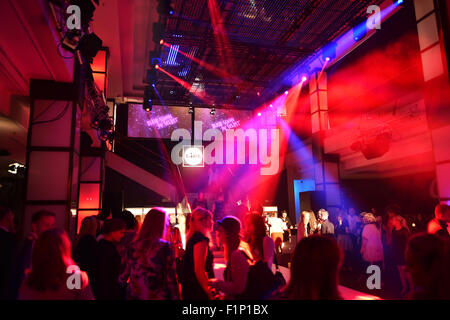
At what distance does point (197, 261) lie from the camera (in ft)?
7.84

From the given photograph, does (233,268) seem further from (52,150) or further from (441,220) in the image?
(52,150)

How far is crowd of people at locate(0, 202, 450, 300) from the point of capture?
1433 mm

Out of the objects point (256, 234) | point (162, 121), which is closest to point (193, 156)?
point (162, 121)

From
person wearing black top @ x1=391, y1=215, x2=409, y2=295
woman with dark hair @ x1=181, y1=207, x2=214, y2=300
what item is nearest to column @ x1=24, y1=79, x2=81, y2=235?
woman with dark hair @ x1=181, y1=207, x2=214, y2=300

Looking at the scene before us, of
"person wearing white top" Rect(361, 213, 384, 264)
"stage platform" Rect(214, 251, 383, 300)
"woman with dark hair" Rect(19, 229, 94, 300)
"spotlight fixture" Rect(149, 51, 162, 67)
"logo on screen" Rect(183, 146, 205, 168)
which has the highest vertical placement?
"spotlight fixture" Rect(149, 51, 162, 67)

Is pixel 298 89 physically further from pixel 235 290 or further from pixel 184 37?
pixel 235 290

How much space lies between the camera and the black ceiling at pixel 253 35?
6730mm

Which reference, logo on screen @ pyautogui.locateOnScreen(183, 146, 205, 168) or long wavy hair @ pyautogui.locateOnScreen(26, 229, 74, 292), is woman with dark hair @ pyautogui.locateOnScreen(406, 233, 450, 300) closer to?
long wavy hair @ pyautogui.locateOnScreen(26, 229, 74, 292)

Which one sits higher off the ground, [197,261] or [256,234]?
[256,234]

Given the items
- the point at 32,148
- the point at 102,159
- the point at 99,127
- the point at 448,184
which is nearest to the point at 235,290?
the point at 32,148

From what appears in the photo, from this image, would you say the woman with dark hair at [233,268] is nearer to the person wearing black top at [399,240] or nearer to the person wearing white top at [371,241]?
the person wearing black top at [399,240]

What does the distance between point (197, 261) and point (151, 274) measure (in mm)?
383

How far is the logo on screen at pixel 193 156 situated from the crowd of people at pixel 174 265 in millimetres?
10163

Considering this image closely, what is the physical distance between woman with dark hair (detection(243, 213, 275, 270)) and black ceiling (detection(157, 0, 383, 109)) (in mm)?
4537
